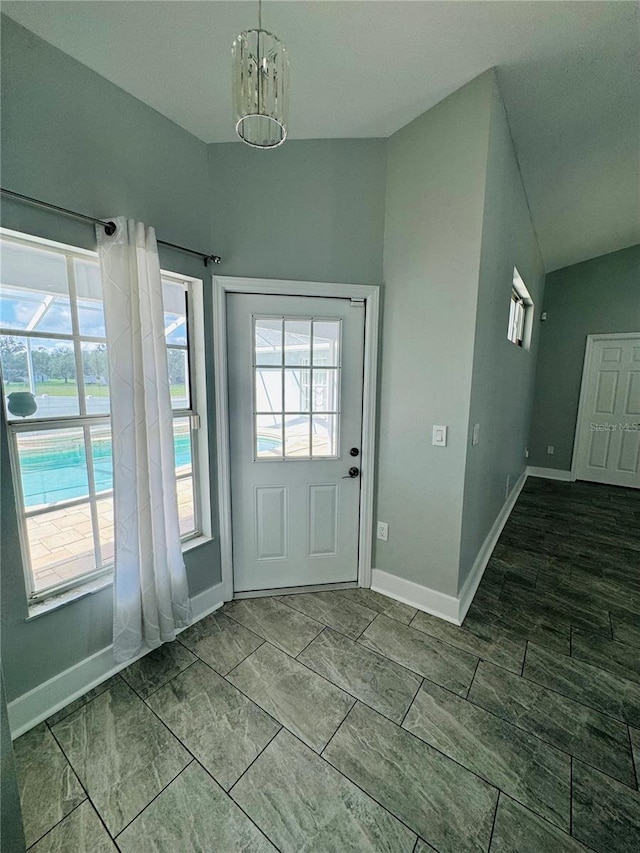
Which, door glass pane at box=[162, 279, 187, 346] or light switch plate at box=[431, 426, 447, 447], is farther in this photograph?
light switch plate at box=[431, 426, 447, 447]

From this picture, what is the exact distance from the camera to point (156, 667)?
1733 millimetres

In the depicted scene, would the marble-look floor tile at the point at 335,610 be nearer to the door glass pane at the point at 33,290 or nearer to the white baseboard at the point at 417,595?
the white baseboard at the point at 417,595

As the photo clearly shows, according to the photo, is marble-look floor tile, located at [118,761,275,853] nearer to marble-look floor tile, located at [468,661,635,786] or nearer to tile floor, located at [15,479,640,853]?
tile floor, located at [15,479,640,853]

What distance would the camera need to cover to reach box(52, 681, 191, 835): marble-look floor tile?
1.18 m

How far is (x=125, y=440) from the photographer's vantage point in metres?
1.56

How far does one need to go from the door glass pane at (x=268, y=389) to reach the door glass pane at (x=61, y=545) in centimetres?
106

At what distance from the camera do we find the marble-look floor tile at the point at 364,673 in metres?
1.55

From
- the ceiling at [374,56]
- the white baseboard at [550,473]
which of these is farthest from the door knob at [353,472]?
the white baseboard at [550,473]

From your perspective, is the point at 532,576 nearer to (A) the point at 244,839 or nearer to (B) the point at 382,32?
(A) the point at 244,839

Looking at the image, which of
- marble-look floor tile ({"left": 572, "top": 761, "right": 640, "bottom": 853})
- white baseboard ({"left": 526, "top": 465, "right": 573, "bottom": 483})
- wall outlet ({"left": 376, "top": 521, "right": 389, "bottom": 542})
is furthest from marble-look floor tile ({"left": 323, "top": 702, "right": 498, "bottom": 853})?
white baseboard ({"left": 526, "top": 465, "right": 573, "bottom": 483})

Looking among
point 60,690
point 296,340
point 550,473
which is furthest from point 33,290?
point 550,473

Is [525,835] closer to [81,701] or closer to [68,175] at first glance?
[81,701]

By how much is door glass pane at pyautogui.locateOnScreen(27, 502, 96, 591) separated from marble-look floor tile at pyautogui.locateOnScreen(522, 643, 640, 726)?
7.47 ft

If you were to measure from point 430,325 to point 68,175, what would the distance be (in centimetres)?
185
